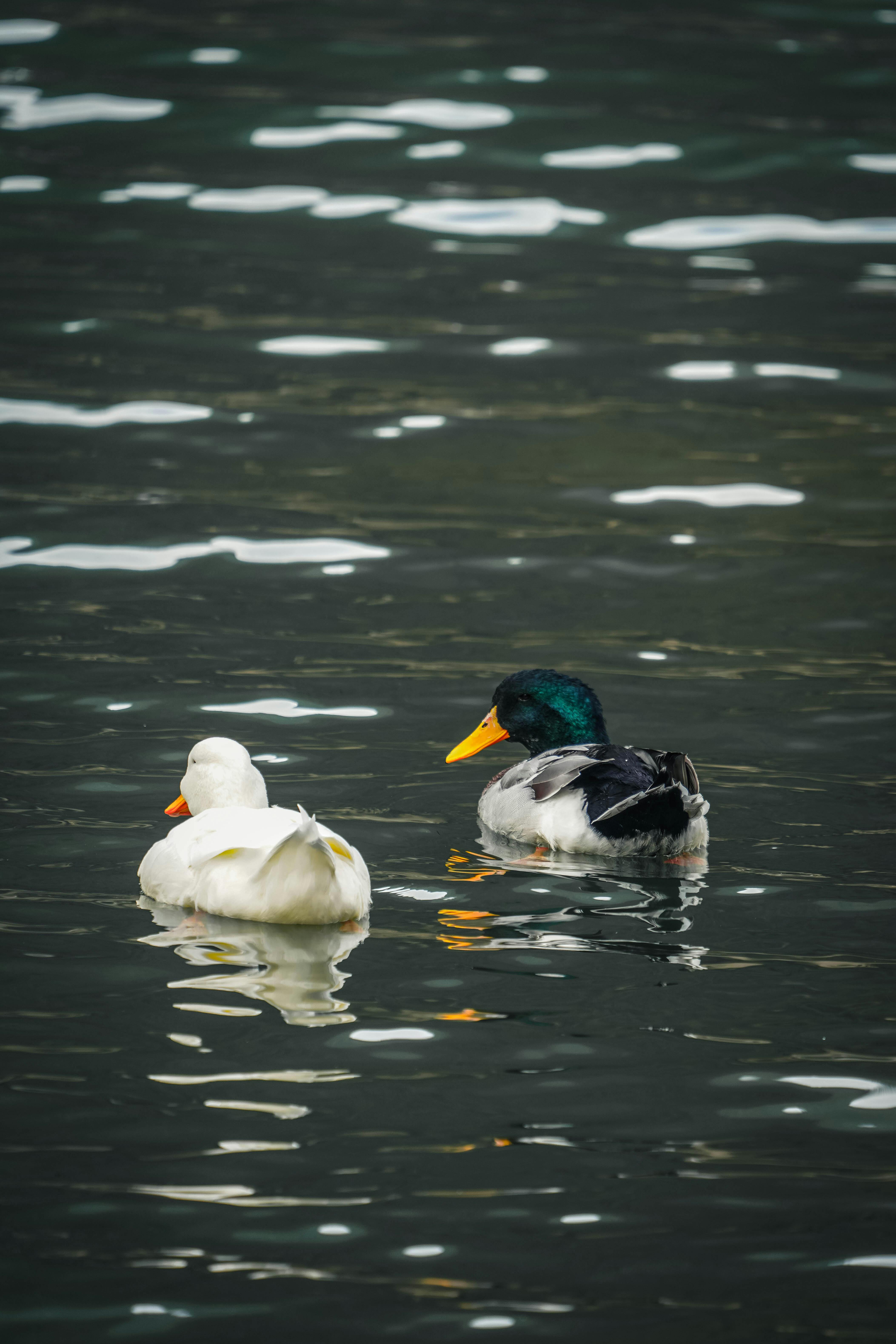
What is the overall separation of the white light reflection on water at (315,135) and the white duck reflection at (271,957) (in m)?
14.2

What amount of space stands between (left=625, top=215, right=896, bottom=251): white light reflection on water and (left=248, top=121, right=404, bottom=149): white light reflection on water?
308cm

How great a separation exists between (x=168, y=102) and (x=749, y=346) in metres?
7.78

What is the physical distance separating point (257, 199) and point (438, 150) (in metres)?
2.09

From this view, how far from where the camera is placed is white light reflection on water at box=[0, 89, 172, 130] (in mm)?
19703

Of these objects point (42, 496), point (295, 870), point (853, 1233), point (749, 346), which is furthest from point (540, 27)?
point (853, 1233)

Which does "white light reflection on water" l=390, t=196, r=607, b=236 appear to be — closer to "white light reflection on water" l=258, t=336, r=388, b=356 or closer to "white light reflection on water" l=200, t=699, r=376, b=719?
"white light reflection on water" l=258, t=336, r=388, b=356

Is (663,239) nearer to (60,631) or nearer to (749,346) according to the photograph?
(749,346)

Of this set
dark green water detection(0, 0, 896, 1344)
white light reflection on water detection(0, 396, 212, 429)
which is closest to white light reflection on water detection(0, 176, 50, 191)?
dark green water detection(0, 0, 896, 1344)

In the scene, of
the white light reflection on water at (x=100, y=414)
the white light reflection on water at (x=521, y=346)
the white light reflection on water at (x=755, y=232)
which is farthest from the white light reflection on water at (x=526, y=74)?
the white light reflection on water at (x=100, y=414)

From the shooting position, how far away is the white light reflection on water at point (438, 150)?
19375 mm

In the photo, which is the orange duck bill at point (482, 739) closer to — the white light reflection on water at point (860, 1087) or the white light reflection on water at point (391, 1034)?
the white light reflection on water at point (391, 1034)

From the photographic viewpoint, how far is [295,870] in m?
6.47

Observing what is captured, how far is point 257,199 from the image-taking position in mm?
18938

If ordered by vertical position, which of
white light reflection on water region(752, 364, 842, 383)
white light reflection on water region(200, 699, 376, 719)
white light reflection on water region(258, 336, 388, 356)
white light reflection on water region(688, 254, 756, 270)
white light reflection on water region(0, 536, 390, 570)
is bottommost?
white light reflection on water region(200, 699, 376, 719)
